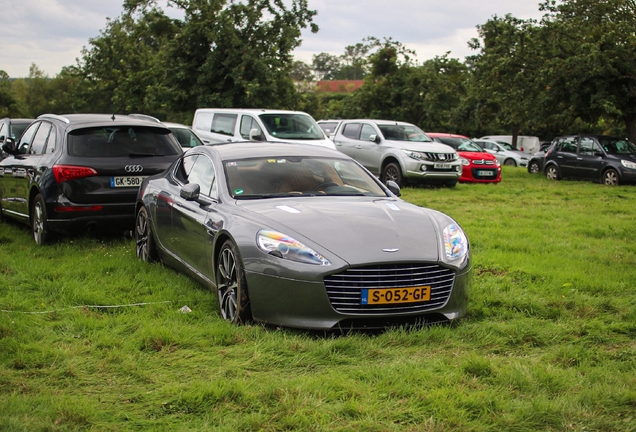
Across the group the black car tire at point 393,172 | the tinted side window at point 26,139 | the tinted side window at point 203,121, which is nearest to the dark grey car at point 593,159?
the black car tire at point 393,172

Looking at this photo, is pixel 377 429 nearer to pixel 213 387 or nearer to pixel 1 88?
pixel 213 387

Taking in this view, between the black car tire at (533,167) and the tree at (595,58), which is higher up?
the tree at (595,58)

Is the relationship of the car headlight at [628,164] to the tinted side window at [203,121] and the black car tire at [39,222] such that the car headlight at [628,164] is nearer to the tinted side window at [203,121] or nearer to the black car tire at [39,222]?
the tinted side window at [203,121]

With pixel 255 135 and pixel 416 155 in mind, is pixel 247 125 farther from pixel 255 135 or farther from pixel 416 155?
pixel 416 155

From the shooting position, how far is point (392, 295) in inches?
205

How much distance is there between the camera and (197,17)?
31.8 metres

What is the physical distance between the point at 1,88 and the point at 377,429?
72216 millimetres

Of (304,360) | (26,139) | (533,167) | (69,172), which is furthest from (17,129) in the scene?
(533,167)

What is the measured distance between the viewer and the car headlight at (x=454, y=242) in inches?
223

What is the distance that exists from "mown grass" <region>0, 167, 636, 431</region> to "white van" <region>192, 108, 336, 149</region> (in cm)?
975

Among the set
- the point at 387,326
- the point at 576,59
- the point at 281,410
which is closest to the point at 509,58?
the point at 576,59

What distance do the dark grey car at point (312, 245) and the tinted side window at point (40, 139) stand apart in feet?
11.1

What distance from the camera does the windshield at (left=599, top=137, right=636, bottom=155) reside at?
21.5 metres

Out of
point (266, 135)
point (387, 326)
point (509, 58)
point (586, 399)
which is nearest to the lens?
point (586, 399)
